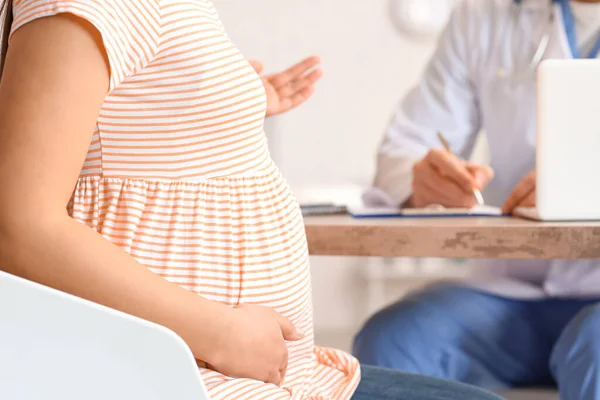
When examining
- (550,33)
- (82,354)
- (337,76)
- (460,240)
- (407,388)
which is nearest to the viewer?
(82,354)

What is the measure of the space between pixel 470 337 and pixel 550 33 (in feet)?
2.28

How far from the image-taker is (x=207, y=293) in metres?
0.65

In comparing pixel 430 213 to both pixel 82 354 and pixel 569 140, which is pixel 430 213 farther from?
pixel 82 354

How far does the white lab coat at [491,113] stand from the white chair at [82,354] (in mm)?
1049

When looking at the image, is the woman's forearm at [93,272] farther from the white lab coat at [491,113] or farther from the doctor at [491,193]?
the white lab coat at [491,113]

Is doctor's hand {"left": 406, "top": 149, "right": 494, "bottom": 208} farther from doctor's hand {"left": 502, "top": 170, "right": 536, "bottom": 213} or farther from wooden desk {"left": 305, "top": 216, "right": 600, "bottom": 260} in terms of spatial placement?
wooden desk {"left": 305, "top": 216, "right": 600, "bottom": 260}

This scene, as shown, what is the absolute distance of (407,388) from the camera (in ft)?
2.65

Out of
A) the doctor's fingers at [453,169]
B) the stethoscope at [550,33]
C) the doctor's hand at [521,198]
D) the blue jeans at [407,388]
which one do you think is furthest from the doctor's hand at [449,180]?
the blue jeans at [407,388]

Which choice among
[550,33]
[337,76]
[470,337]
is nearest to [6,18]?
[470,337]

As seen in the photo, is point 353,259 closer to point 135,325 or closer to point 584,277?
point 584,277

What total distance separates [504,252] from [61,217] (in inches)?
24.2

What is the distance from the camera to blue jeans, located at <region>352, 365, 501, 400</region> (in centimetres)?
79

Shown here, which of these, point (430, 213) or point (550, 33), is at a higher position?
point (550, 33)

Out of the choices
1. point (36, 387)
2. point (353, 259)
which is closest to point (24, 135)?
point (36, 387)
